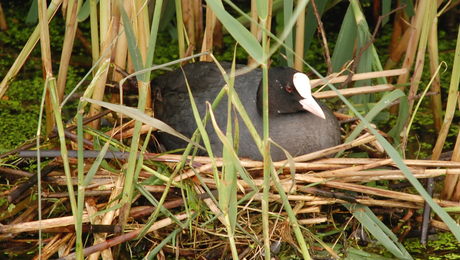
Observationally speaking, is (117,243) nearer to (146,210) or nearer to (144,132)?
(146,210)

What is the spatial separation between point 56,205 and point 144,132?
1.40 feet

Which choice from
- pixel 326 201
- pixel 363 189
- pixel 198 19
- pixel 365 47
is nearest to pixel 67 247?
pixel 326 201

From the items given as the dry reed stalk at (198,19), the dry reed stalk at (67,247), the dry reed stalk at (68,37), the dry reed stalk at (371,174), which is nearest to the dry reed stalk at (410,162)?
the dry reed stalk at (371,174)

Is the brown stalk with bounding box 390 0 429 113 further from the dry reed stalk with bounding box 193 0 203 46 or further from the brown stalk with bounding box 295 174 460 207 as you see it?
the dry reed stalk with bounding box 193 0 203 46

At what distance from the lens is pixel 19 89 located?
2.91 meters

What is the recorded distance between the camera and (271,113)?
6.80 feet

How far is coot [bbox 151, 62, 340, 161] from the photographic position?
1.97 metres

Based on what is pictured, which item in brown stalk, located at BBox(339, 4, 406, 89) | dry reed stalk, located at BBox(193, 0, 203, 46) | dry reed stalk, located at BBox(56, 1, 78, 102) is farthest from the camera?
dry reed stalk, located at BBox(193, 0, 203, 46)

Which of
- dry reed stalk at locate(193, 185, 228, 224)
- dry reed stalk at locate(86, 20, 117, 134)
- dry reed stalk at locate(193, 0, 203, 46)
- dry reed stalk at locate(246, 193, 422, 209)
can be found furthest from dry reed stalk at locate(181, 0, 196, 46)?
dry reed stalk at locate(246, 193, 422, 209)

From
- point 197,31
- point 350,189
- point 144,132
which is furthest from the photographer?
point 197,31

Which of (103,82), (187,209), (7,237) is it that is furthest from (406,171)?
(7,237)

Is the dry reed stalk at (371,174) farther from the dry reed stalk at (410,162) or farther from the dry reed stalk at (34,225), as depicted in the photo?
the dry reed stalk at (34,225)

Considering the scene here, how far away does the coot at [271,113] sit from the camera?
1.97m

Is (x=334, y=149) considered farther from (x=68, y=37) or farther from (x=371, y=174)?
(x=68, y=37)
